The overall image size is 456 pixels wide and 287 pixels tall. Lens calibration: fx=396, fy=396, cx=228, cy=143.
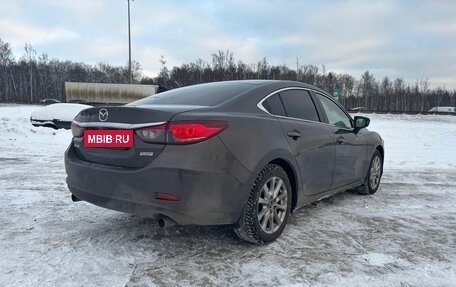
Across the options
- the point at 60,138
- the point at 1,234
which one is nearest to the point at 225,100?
the point at 1,234

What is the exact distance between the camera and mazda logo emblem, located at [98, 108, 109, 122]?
328 centimetres

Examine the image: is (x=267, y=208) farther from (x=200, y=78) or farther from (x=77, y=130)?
(x=200, y=78)

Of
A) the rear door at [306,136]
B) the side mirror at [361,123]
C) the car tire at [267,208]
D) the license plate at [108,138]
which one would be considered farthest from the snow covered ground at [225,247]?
the side mirror at [361,123]

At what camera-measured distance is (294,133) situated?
385 centimetres

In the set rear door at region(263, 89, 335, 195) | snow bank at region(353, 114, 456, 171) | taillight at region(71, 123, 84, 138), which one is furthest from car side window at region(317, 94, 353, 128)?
snow bank at region(353, 114, 456, 171)

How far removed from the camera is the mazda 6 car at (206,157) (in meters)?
2.96

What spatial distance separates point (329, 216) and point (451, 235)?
122 centimetres

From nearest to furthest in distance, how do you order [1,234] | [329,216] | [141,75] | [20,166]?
1. [1,234]
2. [329,216]
3. [20,166]
4. [141,75]

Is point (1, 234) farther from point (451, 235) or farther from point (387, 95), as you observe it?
point (387, 95)

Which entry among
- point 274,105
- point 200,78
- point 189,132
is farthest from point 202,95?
point 200,78

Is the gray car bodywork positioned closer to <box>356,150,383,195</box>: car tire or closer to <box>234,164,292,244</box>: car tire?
<box>234,164,292,244</box>: car tire

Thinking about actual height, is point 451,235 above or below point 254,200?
below

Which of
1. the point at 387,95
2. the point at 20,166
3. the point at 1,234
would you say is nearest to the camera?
the point at 1,234

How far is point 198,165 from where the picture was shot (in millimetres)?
2936
